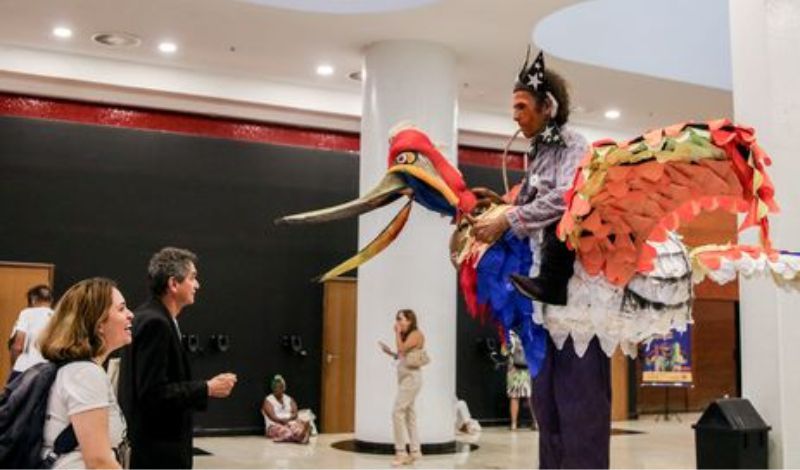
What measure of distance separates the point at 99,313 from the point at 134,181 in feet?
25.5

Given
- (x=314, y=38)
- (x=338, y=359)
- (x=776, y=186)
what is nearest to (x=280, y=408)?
(x=338, y=359)

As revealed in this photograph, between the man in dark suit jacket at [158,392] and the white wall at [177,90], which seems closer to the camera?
the man in dark suit jacket at [158,392]

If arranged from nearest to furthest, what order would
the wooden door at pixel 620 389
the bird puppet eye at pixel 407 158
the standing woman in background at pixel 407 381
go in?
the bird puppet eye at pixel 407 158 < the standing woman in background at pixel 407 381 < the wooden door at pixel 620 389

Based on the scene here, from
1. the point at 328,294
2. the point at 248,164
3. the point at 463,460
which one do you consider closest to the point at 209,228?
the point at 248,164

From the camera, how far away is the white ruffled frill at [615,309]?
2.38 meters

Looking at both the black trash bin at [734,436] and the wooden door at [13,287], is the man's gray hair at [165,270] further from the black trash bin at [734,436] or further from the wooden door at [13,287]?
the wooden door at [13,287]

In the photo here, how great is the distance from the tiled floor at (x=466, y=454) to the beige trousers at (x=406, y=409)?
0.22 m

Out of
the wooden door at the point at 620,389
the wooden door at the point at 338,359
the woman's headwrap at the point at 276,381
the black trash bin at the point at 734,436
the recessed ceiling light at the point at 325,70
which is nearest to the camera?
the black trash bin at the point at 734,436

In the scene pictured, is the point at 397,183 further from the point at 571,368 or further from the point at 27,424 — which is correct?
the point at 27,424

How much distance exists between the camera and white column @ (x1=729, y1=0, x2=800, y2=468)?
424 cm

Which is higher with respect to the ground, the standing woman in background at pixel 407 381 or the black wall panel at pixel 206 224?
the black wall panel at pixel 206 224

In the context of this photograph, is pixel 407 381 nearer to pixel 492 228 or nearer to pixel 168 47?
pixel 168 47

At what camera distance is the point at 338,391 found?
34.4 feet

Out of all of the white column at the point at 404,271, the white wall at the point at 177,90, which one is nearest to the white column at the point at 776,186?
the white column at the point at 404,271
